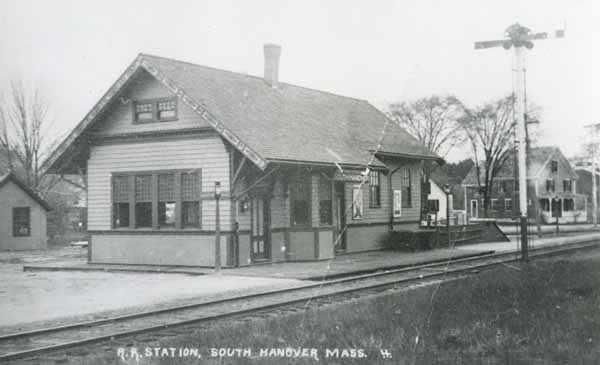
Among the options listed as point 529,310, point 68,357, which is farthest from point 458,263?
point 68,357

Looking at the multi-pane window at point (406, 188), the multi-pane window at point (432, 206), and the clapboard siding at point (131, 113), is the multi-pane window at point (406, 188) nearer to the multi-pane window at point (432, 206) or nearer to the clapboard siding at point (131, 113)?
the multi-pane window at point (432, 206)

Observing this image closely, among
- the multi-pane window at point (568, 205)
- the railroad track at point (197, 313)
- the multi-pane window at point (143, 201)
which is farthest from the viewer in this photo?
the multi-pane window at point (568, 205)

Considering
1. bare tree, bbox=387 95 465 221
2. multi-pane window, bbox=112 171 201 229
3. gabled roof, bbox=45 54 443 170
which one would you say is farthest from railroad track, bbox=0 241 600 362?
bare tree, bbox=387 95 465 221

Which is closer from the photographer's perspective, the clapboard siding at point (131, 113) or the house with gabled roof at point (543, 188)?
the clapboard siding at point (131, 113)

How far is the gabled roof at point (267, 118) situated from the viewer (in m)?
19.7

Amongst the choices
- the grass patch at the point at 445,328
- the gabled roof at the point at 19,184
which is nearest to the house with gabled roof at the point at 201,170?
the grass patch at the point at 445,328

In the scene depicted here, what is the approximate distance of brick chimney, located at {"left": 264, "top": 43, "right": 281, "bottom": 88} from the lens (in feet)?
85.1

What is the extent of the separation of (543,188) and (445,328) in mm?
68302

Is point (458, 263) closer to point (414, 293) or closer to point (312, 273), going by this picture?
point (312, 273)

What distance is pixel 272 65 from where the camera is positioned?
26031 mm

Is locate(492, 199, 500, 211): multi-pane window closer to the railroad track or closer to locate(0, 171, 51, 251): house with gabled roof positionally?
locate(0, 171, 51, 251): house with gabled roof

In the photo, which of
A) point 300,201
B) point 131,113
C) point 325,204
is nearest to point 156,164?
point 131,113

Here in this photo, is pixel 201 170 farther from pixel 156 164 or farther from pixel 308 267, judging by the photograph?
pixel 308 267

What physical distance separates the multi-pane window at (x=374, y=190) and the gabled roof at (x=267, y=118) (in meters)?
0.96
